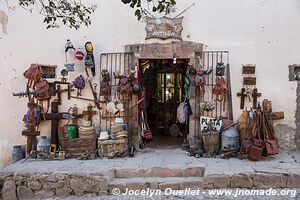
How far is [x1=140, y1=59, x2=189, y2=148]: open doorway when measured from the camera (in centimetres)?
878

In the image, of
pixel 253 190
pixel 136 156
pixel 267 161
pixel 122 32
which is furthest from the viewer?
pixel 122 32

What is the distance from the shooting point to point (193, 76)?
6.64 meters

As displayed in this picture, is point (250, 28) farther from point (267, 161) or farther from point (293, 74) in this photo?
point (267, 161)

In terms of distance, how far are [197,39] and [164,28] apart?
0.74 meters

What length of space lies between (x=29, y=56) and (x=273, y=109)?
533cm

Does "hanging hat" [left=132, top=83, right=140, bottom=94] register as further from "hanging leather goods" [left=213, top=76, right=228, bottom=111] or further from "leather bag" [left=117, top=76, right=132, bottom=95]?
"hanging leather goods" [left=213, top=76, right=228, bottom=111]

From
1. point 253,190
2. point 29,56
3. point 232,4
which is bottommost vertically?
point 253,190

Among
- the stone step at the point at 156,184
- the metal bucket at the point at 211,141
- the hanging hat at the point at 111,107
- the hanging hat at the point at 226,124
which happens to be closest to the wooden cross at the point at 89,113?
the hanging hat at the point at 111,107

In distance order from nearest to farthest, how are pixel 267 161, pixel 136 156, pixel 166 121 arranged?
pixel 267 161 < pixel 136 156 < pixel 166 121

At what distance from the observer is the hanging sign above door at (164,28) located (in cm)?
665

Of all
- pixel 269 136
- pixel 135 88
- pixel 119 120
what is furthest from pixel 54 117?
pixel 269 136

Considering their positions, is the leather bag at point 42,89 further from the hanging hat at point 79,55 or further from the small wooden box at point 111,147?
the small wooden box at point 111,147

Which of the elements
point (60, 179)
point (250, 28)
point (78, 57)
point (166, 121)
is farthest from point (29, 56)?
point (250, 28)

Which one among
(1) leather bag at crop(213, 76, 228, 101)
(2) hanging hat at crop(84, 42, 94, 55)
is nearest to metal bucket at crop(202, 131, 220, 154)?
(1) leather bag at crop(213, 76, 228, 101)
